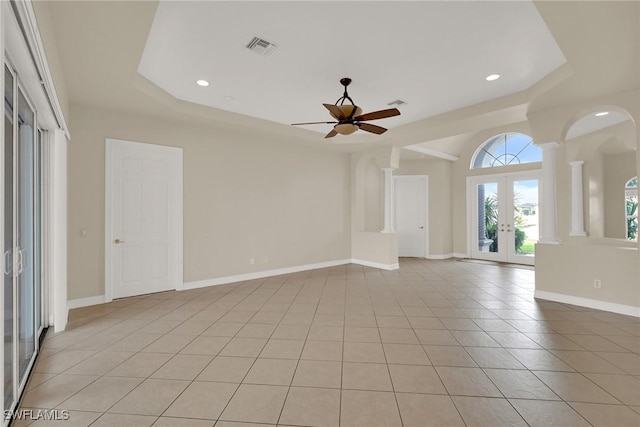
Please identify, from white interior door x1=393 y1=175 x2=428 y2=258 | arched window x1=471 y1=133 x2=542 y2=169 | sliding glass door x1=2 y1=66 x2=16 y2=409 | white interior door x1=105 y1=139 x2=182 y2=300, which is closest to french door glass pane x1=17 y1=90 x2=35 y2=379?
sliding glass door x1=2 y1=66 x2=16 y2=409

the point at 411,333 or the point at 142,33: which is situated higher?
the point at 142,33

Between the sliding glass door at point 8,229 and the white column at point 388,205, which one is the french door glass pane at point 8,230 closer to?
the sliding glass door at point 8,229

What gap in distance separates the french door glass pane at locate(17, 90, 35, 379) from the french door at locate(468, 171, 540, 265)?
29.2ft

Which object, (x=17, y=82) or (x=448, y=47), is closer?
(x=17, y=82)

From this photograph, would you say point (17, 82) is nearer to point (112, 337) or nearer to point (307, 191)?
point (112, 337)

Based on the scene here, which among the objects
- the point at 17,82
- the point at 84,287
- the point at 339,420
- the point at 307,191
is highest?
the point at 17,82

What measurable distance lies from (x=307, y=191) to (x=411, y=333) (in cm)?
406

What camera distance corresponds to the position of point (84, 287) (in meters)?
4.11

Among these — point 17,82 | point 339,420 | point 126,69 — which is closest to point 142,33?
point 126,69

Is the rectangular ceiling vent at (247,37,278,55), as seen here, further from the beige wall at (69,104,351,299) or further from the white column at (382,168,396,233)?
the white column at (382,168,396,233)

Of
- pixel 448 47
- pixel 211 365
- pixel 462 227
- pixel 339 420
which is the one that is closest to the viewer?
pixel 339 420

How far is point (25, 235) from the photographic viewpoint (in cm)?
255

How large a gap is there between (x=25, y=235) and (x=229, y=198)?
3.05 m

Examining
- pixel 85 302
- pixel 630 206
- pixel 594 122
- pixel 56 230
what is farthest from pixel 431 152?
pixel 85 302
